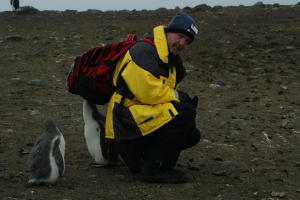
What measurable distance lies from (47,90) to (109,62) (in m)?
3.74

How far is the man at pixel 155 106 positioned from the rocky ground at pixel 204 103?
229mm

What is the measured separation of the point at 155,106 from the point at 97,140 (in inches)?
32.3

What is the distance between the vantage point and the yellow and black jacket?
4383 mm

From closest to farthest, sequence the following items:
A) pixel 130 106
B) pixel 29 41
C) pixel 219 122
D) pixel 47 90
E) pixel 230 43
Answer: pixel 130 106
pixel 219 122
pixel 47 90
pixel 230 43
pixel 29 41

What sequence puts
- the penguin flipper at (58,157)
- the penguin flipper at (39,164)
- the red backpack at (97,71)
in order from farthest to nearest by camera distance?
the red backpack at (97,71) → the penguin flipper at (58,157) → the penguin flipper at (39,164)

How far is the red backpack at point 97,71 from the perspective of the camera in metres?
4.67

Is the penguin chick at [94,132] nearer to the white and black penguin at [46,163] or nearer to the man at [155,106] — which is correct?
the man at [155,106]

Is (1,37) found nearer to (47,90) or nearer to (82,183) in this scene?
(47,90)

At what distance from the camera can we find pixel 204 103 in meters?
7.53

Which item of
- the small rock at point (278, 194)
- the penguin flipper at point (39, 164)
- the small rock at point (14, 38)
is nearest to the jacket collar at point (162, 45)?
the penguin flipper at point (39, 164)

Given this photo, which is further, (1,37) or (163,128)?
(1,37)

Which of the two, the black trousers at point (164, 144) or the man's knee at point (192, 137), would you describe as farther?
the man's knee at point (192, 137)

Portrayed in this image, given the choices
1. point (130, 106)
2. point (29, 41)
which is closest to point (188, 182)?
point (130, 106)

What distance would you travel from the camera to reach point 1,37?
12625 millimetres
